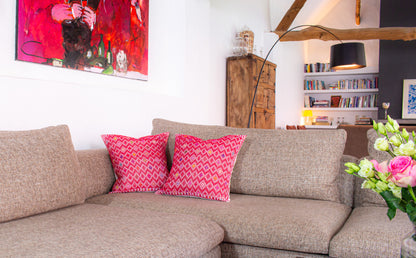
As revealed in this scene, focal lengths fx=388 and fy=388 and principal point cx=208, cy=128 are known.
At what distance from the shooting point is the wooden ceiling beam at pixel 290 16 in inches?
257

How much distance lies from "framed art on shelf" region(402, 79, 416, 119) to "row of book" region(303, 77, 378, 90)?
0.76 m

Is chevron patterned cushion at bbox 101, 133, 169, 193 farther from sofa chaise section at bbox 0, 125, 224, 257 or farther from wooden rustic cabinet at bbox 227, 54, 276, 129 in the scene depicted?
wooden rustic cabinet at bbox 227, 54, 276, 129

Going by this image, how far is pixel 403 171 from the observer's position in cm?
83

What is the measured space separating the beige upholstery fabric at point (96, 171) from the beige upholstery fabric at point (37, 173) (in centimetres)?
25

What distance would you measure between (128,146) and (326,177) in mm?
1186

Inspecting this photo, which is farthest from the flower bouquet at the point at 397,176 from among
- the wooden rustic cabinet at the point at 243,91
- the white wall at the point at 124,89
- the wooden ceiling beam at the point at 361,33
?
the wooden ceiling beam at the point at 361,33

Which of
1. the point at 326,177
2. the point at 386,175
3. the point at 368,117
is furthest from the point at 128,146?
the point at 368,117

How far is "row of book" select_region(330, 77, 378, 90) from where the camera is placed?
8547mm

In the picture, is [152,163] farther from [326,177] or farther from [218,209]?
[326,177]

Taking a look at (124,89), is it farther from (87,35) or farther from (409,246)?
(409,246)

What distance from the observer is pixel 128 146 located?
239 cm

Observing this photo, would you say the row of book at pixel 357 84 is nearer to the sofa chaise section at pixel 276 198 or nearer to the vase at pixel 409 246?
the sofa chaise section at pixel 276 198

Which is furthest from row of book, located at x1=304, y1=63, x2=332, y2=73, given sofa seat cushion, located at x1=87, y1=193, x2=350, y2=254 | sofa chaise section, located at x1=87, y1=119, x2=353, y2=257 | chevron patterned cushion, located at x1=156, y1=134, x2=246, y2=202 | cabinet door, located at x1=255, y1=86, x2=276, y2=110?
sofa seat cushion, located at x1=87, y1=193, x2=350, y2=254

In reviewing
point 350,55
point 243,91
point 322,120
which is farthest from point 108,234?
point 322,120
